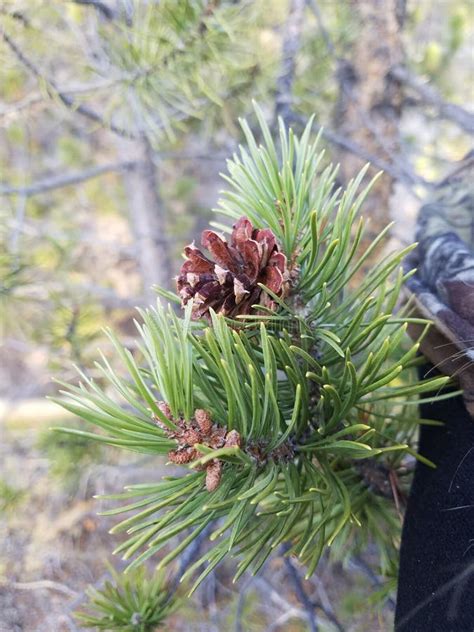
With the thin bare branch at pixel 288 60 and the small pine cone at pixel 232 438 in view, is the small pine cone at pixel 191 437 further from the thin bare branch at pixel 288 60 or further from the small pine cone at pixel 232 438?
the thin bare branch at pixel 288 60

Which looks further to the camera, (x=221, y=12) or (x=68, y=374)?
(x=68, y=374)

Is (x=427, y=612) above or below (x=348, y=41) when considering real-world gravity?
below

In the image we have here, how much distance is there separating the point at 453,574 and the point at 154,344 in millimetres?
201

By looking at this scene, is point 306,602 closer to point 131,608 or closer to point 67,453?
point 131,608

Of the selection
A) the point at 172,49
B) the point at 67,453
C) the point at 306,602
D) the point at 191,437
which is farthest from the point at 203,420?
the point at 67,453

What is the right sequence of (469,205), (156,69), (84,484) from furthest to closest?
1. (84,484)
2. (156,69)
3. (469,205)

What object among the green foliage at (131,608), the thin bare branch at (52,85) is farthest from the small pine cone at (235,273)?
the thin bare branch at (52,85)

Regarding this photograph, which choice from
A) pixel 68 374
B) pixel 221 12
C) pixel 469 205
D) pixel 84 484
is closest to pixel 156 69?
pixel 221 12

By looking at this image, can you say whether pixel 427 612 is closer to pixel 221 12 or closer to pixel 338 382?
pixel 338 382

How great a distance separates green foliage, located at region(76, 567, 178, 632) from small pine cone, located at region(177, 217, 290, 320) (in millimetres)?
262

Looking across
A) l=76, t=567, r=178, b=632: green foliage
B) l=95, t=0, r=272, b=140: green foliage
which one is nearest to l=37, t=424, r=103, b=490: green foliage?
l=76, t=567, r=178, b=632: green foliage

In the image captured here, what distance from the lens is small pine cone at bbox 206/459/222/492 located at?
10.0 inches

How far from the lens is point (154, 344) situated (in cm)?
25

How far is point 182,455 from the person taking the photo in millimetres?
255
